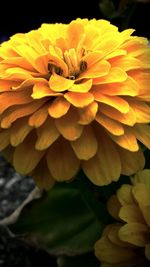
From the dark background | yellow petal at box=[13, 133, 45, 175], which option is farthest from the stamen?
the dark background

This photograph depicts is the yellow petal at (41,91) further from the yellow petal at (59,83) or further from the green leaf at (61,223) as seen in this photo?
the green leaf at (61,223)

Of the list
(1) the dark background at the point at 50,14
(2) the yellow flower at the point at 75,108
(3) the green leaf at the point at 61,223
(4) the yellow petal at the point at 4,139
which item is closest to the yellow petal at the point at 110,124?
(2) the yellow flower at the point at 75,108

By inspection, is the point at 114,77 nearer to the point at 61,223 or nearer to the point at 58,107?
the point at 58,107

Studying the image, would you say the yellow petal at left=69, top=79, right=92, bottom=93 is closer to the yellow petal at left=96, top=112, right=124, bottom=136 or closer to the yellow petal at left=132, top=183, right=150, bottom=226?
the yellow petal at left=96, top=112, right=124, bottom=136

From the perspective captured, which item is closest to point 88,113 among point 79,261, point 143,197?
point 143,197

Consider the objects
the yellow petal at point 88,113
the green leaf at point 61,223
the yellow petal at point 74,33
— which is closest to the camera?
the yellow petal at point 88,113

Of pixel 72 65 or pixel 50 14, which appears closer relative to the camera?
pixel 72 65

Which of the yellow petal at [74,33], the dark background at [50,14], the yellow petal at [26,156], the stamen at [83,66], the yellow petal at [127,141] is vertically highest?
the yellow petal at [74,33]
